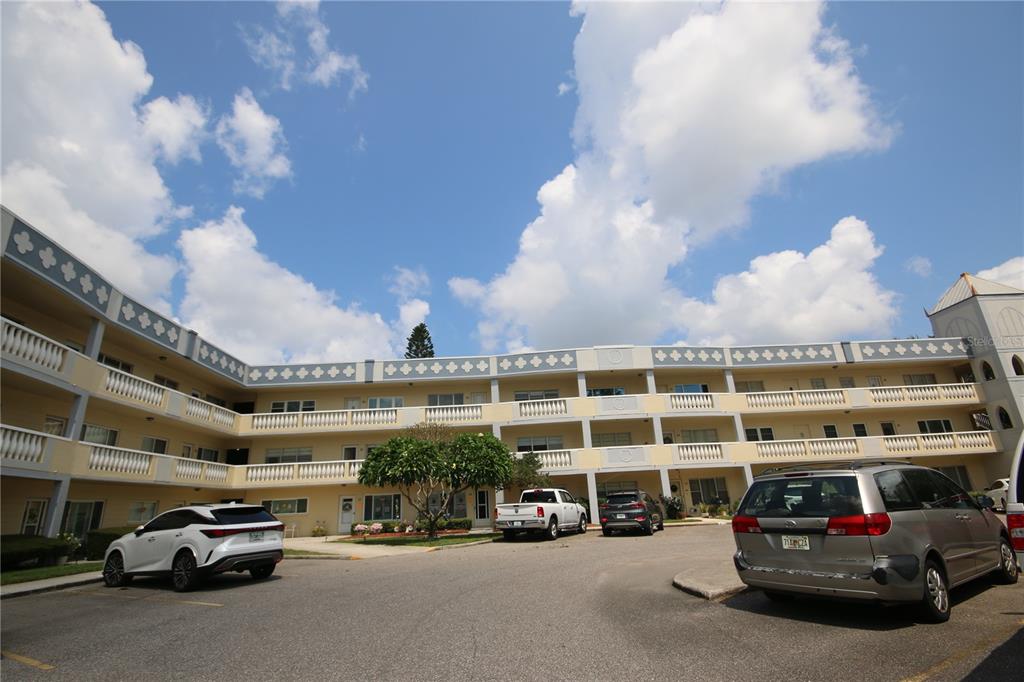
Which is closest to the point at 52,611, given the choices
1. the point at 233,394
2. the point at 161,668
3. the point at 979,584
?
the point at 161,668

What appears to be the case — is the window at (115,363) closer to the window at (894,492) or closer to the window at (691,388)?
the window at (894,492)

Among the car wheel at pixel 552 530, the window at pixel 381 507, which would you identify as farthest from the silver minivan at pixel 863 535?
the window at pixel 381 507

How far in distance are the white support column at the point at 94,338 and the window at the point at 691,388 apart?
27.9 m

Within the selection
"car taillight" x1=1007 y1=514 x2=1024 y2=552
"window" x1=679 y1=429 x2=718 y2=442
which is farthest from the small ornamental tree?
"car taillight" x1=1007 y1=514 x2=1024 y2=552

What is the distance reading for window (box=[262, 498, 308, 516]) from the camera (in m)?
27.4

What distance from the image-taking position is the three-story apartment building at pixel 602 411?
25.6m

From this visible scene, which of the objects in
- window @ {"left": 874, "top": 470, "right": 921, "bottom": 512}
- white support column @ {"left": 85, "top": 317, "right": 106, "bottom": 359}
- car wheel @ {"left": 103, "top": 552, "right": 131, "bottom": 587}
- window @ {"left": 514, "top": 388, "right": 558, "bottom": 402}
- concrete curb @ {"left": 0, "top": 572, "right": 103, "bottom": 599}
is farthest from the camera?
window @ {"left": 514, "top": 388, "right": 558, "bottom": 402}

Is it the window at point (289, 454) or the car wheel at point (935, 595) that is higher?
the window at point (289, 454)

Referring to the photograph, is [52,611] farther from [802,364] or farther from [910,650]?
[802,364]

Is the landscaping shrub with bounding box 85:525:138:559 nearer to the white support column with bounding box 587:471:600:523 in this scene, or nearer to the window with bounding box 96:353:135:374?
the window with bounding box 96:353:135:374

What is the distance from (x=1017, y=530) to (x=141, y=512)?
89.7 ft

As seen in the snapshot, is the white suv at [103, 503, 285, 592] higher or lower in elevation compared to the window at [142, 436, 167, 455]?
lower

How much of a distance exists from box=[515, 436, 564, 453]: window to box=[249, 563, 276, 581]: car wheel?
18.5 metres

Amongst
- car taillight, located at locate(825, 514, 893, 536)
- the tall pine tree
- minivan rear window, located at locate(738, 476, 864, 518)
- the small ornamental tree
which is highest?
the tall pine tree
